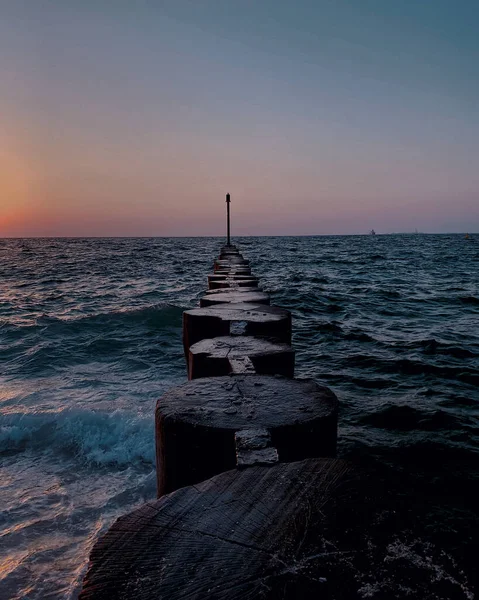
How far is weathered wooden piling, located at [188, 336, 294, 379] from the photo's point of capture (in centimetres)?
336

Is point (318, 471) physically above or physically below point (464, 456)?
above

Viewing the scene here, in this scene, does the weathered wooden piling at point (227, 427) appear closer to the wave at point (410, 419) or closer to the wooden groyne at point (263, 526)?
the wooden groyne at point (263, 526)

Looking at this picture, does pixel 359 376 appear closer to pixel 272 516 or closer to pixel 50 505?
pixel 50 505

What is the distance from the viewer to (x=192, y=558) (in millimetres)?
1294

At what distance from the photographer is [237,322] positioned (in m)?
4.61

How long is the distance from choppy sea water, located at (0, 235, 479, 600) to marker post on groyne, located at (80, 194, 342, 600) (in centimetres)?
29

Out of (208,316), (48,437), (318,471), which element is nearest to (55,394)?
(48,437)

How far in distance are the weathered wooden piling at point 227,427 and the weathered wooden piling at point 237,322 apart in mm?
1909

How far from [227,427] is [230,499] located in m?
0.58

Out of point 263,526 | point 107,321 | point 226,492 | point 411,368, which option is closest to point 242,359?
point 226,492

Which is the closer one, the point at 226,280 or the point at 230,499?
the point at 230,499

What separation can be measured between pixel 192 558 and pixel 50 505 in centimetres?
288

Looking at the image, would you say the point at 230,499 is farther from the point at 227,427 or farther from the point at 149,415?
the point at 149,415

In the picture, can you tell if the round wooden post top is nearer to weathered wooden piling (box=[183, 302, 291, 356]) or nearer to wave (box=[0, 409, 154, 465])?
weathered wooden piling (box=[183, 302, 291, 356])
